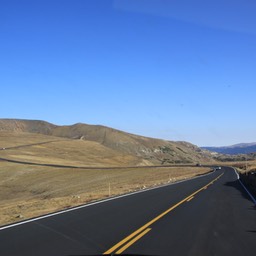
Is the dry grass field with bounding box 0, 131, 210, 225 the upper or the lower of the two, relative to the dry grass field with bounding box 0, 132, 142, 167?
lower

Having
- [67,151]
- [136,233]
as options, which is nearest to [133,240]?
[136,233]

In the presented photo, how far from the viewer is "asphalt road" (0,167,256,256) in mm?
9273

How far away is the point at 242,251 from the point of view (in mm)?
9227

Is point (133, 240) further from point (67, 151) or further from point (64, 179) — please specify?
point (67, 151)

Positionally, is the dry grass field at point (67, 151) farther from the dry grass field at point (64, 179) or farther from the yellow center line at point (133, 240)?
the yellow center line at point (133, 240)

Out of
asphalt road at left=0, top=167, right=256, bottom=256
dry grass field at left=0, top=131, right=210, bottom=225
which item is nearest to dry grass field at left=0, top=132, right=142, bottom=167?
dry grass field at left=0, top=131, right=210, bottom=225

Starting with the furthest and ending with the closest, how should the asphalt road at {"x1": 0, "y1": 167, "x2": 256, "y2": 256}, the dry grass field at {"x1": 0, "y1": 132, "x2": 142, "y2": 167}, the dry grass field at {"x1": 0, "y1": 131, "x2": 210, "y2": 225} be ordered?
1. the dry grass field at {"x1": 0, "y1": 132, "x2": 142, "y2": 167}
2. the dry grass field at {"x1": 0, "y1": 131, "x2": 210, "y2": 225}
3. the asphalt road at {"x1": 0, "y1": 167, "x2": 256, "y2": 256}

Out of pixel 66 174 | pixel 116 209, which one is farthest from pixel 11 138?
pixel 116 209

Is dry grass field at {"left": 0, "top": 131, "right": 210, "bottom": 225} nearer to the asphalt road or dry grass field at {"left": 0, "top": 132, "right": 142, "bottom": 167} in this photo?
dry grass field at {"left": 0, "top": 132, "right": 142, "bottom": 167}

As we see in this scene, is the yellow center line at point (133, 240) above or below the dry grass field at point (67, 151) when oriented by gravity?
below

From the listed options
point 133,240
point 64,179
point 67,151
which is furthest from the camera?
point 67,151

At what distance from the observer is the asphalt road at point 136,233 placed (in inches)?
365

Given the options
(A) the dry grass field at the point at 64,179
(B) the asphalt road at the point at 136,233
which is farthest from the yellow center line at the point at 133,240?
(A) the dry grass field at the point at 64,179

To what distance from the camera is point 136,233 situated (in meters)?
11.3
